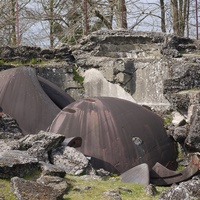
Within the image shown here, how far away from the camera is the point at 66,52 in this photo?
1159 cm

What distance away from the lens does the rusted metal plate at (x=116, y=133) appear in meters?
7.06

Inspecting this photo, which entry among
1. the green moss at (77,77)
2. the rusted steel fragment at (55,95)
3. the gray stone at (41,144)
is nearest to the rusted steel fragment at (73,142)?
the gray stone at (41,144)

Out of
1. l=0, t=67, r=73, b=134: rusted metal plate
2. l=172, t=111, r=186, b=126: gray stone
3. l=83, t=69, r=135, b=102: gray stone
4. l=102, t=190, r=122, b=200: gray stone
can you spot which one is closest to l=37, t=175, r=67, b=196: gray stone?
l=102, t=190, r=122, b=200: gray stone

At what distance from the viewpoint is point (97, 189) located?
489 centimetres

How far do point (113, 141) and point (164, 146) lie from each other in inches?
37.6

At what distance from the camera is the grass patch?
4.66 m

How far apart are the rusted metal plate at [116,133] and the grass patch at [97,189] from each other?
1.60 m

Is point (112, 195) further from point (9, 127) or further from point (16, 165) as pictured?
point (9, 127)

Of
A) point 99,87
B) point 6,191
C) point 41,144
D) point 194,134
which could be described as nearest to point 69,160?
point 41,144

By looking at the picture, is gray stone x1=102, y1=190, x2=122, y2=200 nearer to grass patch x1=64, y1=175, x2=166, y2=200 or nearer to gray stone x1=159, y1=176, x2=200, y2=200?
grass patch x1=64, y1=175, x2=166, y2=200

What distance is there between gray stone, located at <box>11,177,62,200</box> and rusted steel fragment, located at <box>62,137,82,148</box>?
1.97 metres

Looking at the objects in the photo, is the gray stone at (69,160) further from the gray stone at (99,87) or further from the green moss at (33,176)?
the gray stone at (99,87)

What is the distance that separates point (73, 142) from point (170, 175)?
1.38 meters

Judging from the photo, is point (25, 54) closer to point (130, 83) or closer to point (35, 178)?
point (130, 83)
